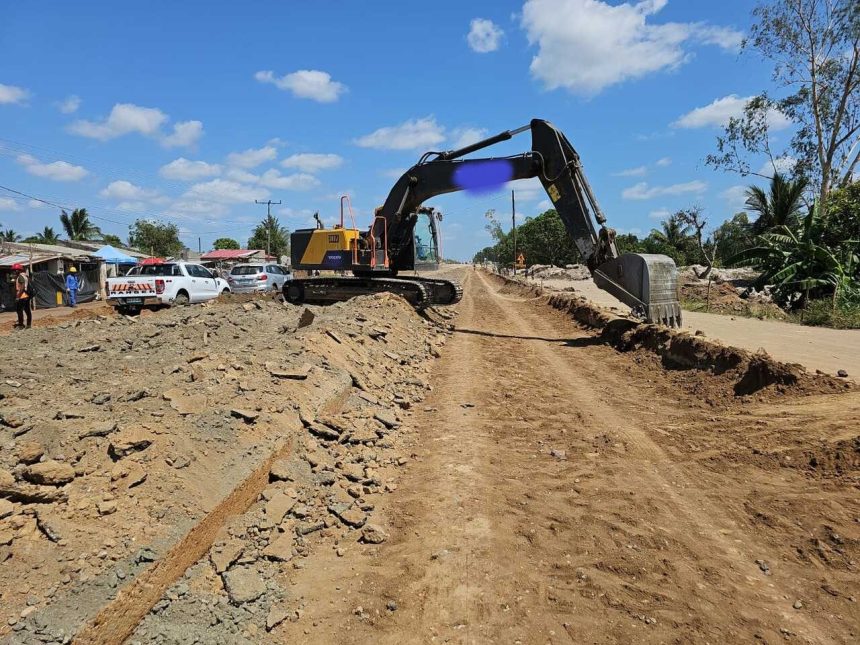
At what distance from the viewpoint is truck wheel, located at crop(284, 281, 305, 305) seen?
17.1 m

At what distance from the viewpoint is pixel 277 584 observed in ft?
10.9

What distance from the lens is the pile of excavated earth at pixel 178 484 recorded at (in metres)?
2.81

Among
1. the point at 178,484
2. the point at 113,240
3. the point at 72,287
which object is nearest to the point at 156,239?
the point at 113,240

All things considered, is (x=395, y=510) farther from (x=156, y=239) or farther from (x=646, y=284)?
(x=156, y=239)

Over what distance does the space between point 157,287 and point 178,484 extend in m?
15.2

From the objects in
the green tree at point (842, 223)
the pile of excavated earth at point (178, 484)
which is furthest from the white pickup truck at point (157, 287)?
the green tree at point (842, 223)

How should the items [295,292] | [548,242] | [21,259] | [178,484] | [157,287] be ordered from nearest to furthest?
[178,484] < [157,287] < [295,292] < [21,259] < [548,242]

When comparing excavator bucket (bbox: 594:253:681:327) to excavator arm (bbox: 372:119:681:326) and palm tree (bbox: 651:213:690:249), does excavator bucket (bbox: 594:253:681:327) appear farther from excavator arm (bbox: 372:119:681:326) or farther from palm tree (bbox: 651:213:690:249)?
palm tree (bbox: 651:213:690:249)

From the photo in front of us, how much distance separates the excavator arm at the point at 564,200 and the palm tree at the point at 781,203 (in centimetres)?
2212

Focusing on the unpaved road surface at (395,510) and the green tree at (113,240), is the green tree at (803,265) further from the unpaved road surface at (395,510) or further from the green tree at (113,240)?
the green tree at (113,240)

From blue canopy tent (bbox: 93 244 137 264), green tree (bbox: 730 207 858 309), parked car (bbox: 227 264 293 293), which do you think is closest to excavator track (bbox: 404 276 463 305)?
parked car (bbox: 227 264 293 293)

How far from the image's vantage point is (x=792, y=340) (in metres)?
11.4

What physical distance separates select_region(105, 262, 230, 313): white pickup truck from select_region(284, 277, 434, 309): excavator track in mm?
3364

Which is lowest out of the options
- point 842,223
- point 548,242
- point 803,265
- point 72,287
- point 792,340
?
point 792,340
